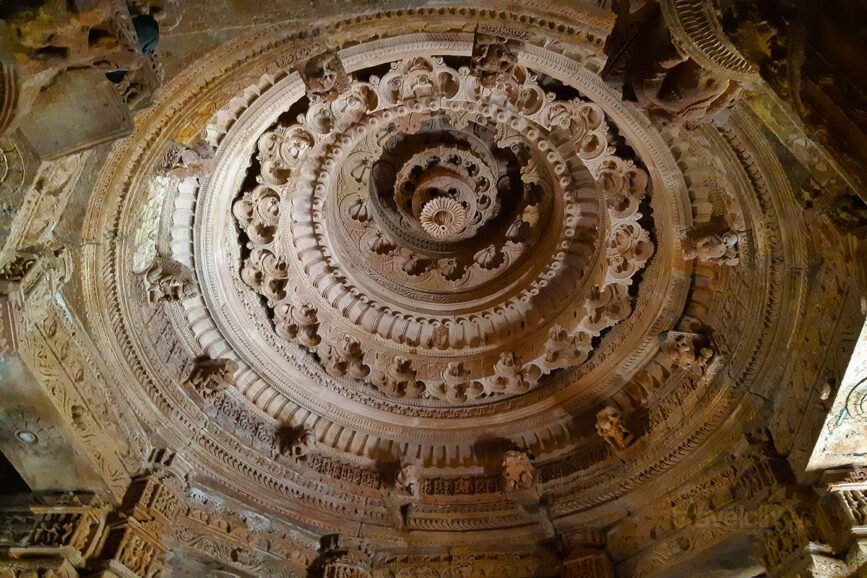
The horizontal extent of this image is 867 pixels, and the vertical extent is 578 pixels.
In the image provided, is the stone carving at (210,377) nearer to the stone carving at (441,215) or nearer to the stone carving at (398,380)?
the stone carving at (398,380)

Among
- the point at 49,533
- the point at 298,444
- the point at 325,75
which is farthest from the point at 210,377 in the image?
the point at 325,75

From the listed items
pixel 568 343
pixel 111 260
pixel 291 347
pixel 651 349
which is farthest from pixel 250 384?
pixel 651 349

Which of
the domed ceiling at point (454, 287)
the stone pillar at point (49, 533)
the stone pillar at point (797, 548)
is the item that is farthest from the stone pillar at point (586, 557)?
the stone pillar at point (49, 533)

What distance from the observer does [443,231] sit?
7801 millimetres

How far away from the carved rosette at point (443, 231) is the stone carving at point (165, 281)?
0.80 meters

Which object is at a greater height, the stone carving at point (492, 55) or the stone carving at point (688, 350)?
the stone carving at point (492, 55)

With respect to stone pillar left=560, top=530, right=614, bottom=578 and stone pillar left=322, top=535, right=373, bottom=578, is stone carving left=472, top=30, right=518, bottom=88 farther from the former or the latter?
stone pillar left=322, top=535, right=373, bottom=578

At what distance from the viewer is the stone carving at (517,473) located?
6.67 m

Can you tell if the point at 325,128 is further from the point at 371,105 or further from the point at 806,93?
the point at 806,93

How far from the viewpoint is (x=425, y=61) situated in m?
5.82

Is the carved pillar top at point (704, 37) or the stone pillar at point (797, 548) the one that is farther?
the stone pillar at point (797, 548)

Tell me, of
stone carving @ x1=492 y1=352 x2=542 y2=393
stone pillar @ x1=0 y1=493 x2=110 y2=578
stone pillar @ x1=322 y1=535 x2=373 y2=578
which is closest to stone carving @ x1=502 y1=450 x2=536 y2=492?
stone carving @ x1=492 y1=352 x2=542 y2=393

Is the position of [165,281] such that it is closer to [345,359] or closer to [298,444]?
[298,444]

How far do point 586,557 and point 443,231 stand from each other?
3845 millimetres
